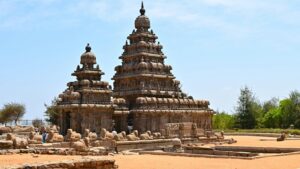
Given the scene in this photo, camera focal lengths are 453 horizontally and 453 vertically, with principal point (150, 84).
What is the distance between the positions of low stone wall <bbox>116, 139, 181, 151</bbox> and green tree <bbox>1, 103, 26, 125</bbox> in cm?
3434

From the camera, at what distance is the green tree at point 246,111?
7394 centimetres

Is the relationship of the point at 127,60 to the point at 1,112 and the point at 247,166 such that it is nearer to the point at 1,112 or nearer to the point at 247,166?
the point at 1,112

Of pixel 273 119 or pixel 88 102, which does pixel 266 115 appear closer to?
pixel 273 119

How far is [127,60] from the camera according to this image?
5228 centimetres

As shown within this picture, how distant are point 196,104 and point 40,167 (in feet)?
133

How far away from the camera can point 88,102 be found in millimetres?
42844

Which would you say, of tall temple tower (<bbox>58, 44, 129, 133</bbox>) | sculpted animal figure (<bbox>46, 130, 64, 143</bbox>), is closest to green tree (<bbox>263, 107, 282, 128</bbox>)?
tall temple tower (<bbox>58, 44, 129, 133</bbox>)

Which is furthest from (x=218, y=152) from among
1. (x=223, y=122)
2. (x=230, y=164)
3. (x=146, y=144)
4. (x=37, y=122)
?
(x=223, y=122)

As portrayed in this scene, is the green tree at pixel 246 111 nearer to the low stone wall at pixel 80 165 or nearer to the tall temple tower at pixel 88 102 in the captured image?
the tall temple tower at pixel 88 102

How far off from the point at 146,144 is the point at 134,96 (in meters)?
13.5

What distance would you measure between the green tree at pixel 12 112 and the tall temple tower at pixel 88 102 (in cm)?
2453

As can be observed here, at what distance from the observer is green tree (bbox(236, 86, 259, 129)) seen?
73.9m

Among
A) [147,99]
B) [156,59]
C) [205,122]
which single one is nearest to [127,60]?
[156,59]

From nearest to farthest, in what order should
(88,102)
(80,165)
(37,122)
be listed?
(80,165), (88,102), (37,122)
